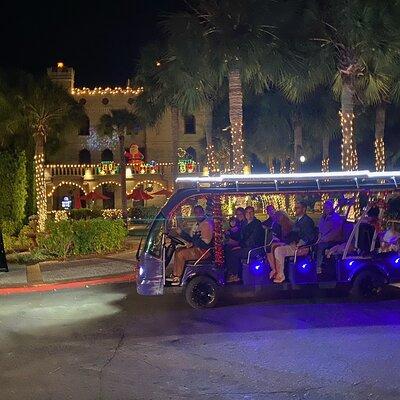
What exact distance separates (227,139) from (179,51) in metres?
21.4

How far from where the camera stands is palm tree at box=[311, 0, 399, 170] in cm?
1717

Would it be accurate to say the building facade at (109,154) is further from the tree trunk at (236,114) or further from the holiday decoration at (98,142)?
the tree trunk at (236,114)

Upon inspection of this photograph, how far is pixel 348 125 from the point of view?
1978 cm

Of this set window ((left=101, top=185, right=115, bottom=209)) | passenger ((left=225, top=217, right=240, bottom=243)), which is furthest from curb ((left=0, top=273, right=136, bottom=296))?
window ((left=101, top=185, right=115, bottom=209))

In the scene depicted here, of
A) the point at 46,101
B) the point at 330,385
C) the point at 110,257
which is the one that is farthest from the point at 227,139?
the point at 330,385

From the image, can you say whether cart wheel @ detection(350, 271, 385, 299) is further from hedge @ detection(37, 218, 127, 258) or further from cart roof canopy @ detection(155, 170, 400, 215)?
hedge @ detection(37, 218, 127, 258)

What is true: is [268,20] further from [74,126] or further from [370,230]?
[74,126]

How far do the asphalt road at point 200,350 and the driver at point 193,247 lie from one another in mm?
603

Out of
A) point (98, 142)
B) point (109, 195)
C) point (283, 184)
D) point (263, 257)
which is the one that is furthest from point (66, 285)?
point (109, 195)

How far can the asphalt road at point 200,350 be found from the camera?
6.22 meters

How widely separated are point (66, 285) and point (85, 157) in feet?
113

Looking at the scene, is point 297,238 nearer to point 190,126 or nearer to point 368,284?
point 368,284

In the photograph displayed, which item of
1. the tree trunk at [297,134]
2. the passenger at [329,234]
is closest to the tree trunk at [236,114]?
the passenger at [329,234]

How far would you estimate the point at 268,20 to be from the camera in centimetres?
1722
